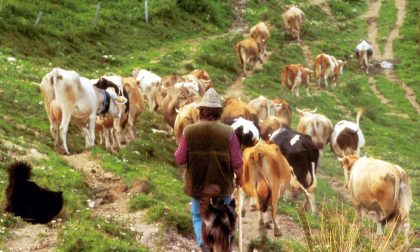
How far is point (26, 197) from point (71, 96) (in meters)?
5.51

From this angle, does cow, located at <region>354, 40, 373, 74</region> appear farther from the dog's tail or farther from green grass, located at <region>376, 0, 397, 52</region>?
the dog's tail

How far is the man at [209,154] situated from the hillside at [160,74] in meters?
1.37

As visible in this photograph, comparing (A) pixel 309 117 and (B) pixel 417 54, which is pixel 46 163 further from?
(B) pixel 417 54

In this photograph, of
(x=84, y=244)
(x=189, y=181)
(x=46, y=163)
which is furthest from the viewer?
(x=46, y=163)

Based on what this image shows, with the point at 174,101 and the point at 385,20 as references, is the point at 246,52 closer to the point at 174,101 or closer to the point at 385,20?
the point at 174,101

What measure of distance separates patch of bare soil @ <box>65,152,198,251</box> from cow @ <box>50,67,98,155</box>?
2.92 feet

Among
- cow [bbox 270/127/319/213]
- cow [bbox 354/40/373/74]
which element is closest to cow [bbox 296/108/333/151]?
cow [bbox 270/127/319/213]

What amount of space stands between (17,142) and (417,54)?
3088 centimetres

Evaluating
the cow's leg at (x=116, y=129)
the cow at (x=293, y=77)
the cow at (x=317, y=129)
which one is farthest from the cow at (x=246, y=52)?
the cow's leg at (x=116, y=129)

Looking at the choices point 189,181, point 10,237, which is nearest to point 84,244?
point 10,237

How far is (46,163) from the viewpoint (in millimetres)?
13766

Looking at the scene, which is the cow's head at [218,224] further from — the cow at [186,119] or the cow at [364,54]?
the cow at [364,54]

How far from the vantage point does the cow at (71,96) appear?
15.6m

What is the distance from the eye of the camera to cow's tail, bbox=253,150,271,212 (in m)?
12.9
